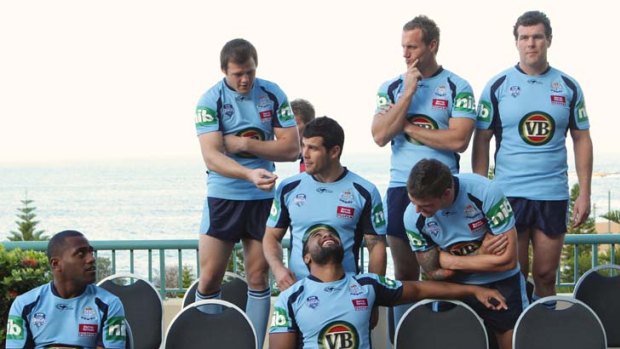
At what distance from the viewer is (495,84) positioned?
4891mm

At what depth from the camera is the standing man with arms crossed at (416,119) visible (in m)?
4.65

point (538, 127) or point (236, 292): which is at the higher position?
point (538, 127)

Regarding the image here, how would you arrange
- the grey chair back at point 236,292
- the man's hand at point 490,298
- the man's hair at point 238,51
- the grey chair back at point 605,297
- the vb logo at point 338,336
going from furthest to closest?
the grey chair back at point 236,292 < the grey chair back at point 605,297 < the man's hair at point 238,51 < the man's hand at point 490,298 < the vb logo at point 338,336

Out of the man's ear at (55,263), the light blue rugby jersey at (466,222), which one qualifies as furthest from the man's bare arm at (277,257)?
the man's ear at (55,263)

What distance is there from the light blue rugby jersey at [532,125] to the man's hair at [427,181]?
0.89 metres

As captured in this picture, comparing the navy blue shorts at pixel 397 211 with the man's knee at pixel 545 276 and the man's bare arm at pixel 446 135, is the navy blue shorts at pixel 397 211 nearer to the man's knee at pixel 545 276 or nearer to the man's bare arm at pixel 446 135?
the man's bare arm at pixel 446 135

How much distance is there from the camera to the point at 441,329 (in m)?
4.20

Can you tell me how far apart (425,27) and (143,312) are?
1.84 meters

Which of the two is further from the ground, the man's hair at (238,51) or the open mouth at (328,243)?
the man's hair at (238,51)

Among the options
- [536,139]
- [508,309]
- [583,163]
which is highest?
[536,139]

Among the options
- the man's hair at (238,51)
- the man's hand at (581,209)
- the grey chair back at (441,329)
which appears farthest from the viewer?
the man's hand at (581,209)

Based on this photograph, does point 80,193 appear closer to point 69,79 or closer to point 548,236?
point 69,79

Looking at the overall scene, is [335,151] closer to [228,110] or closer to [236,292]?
[228,110]

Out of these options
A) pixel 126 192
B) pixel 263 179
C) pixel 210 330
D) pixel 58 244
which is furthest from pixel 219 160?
pixel 126 192
